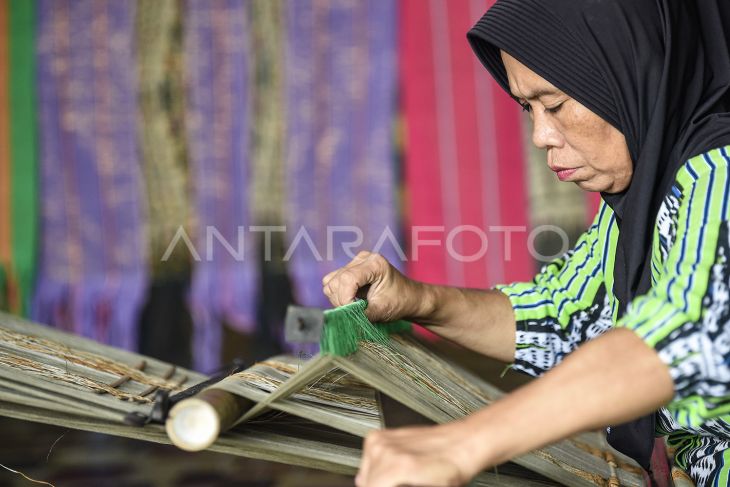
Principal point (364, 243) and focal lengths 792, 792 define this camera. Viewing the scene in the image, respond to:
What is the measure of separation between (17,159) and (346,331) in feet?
9.06

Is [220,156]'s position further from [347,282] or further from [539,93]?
[539,93]

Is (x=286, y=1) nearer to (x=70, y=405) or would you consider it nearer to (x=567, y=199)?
(x=567, y=199)

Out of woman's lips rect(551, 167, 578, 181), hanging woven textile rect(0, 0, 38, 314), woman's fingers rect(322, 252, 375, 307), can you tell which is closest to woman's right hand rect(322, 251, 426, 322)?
woman's fingers rect(322, 252, 375, 307)

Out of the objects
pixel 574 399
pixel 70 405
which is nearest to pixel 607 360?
pixel 574 399

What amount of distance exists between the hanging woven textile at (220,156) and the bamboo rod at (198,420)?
2358 millimetres

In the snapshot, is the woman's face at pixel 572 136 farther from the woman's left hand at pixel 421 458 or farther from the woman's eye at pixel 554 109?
the woman's left hand at pixel 421 458

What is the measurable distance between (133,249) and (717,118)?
2.66 metres

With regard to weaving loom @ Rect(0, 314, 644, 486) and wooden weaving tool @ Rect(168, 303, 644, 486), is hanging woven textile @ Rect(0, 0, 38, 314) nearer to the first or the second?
weaving loom @ Rect(0, 314, 644, 486)

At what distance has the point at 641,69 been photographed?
114cm

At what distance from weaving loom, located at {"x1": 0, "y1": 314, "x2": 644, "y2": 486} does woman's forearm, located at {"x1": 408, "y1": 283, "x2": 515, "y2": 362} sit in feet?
0.61

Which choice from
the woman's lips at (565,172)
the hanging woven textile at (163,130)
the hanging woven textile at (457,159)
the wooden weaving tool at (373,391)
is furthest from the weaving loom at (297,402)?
the hanging woven textile at (163,130)

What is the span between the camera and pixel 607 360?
755 mm

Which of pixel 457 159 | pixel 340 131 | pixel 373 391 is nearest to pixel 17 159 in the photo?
Result: pixel 340 131

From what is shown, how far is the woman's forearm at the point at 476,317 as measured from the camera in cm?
155
